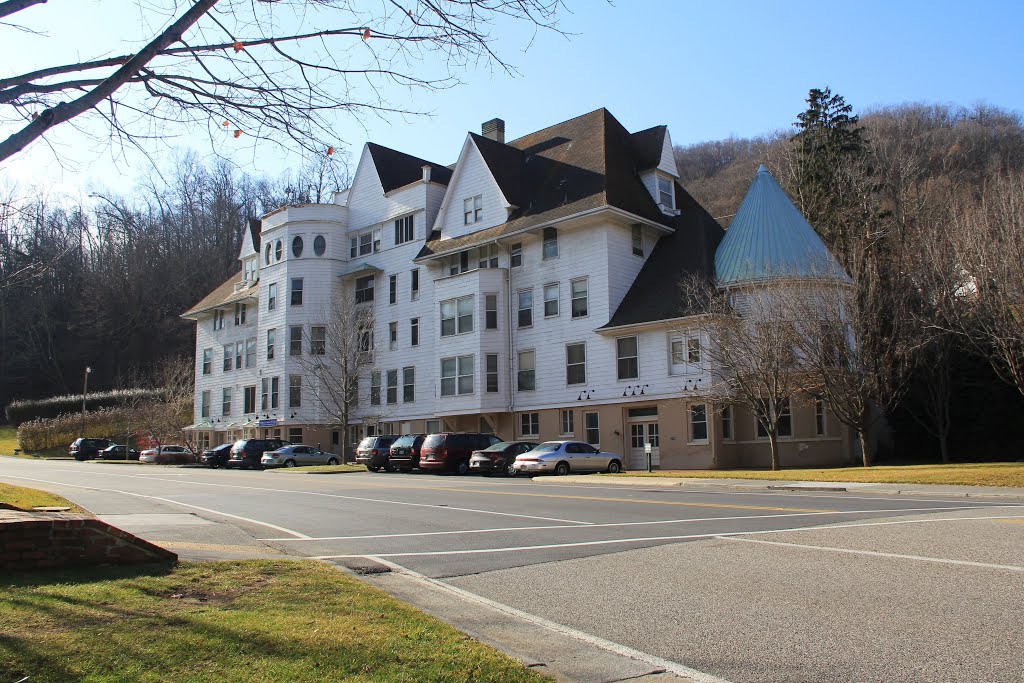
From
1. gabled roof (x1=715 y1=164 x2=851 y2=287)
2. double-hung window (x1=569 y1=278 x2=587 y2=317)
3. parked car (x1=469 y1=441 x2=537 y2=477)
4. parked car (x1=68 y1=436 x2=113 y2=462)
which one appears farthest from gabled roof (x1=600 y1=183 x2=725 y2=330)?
parked car (x1=68 y1=436 x2=113 y2=462)

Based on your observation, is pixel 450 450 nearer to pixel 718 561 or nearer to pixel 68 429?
pixel 718 561

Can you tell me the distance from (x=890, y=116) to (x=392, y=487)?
60.8 meters

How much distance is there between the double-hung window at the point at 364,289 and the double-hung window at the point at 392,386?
16.2 feet

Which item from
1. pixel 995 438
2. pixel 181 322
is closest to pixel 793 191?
pixel 995 438

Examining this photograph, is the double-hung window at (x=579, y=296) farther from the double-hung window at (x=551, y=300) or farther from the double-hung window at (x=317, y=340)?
the double-hung window at (x=317, y=340)

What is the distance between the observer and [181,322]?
91562mm

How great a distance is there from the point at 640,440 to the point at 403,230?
19815mm

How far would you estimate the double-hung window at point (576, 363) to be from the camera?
129 feet

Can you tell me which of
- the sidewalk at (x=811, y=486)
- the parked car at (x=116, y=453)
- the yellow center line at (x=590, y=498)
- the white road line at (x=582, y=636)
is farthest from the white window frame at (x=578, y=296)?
the parked car at (x=116, y=453)

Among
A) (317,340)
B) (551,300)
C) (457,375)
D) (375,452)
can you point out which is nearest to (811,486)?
(551,300)

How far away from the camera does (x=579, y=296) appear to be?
39.9m

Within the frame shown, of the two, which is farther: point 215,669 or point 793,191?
point 793,191

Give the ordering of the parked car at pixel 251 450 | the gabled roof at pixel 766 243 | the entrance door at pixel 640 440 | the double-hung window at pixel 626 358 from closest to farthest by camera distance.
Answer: the gabled roof at pixel 766 243 → the entrance door at pixel 640 440 → the double-hung window at pixel 626 358 → the parked car at pixel 251 450

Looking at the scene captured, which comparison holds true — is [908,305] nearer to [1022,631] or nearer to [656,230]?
[656,230]
